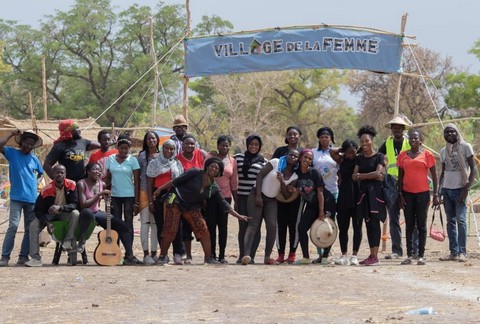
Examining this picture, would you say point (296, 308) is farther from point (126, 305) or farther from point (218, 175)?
point (218, 175)

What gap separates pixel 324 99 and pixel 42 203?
193 ft

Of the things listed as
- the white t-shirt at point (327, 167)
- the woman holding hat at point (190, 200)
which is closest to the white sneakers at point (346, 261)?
the white t-shirt at point (327, 167)

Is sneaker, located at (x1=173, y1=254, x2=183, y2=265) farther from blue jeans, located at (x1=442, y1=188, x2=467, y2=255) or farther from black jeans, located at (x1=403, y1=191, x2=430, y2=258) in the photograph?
blue jeans, located at (x1=442, y1=188, x2=467, y2=255)

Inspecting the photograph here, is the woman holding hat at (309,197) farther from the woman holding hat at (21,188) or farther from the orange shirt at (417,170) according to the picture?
the woman holding hat at (21,188)

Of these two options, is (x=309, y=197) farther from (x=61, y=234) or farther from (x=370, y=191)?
(x=61, y=234)

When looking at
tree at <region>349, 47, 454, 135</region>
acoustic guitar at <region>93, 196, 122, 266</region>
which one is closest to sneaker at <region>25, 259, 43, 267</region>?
acoustic guitar at <region>93, 196, 122, 266</region>

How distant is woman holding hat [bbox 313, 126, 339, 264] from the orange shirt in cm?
88

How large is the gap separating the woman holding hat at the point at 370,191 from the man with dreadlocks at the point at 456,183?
3.60 feet

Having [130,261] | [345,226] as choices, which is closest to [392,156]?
[345,226]

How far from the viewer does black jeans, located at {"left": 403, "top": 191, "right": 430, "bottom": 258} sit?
1402cm

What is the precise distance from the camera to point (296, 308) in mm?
9172

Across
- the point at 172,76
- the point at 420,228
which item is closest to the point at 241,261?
the point at 420,228

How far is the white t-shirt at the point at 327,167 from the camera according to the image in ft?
46.0

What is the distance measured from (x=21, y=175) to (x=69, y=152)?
66 cm
